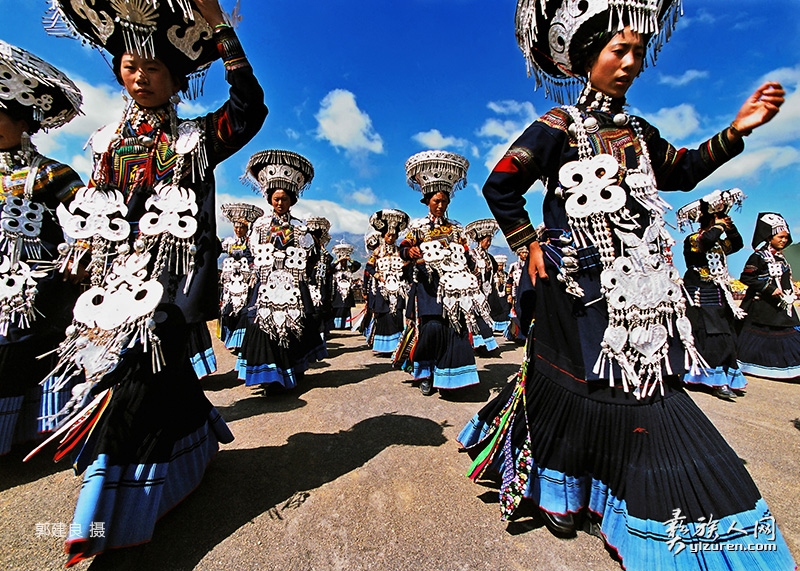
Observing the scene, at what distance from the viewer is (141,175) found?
1831 millimetres

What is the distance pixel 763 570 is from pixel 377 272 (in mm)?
8182

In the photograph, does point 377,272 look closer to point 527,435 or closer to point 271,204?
point 271,204

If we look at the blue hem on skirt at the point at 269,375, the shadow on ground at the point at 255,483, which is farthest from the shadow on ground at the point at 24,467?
the blue hem on skirt at the point at 269,375

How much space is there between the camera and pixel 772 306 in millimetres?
5715

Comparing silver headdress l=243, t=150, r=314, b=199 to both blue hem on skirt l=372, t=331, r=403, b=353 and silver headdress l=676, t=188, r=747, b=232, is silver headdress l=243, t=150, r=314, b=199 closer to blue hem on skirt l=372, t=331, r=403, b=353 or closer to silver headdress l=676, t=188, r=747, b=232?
blue hem on skirt l=372, t=331, r=403, b=353

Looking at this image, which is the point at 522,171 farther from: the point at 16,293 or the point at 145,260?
the point at 16,293

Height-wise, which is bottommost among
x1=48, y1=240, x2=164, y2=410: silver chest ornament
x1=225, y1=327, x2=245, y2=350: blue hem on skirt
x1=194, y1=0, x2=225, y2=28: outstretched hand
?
x1=225, y1=327, x2=245, y2=350: blue hem on skirt

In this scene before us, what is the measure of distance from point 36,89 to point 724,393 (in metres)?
7.42

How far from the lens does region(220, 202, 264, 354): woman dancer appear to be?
589 cm

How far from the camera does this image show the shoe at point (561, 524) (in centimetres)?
176

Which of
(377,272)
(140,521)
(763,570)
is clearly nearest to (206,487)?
(140,521)

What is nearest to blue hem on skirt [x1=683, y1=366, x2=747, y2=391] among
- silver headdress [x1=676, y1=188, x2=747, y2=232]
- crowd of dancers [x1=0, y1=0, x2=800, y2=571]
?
silver headdress [x1=676, y1=188, x2=747, y2=232]

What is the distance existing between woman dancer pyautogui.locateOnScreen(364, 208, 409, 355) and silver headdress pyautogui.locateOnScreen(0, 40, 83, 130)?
4.86 meters

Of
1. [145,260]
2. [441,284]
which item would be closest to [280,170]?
[441,284]
